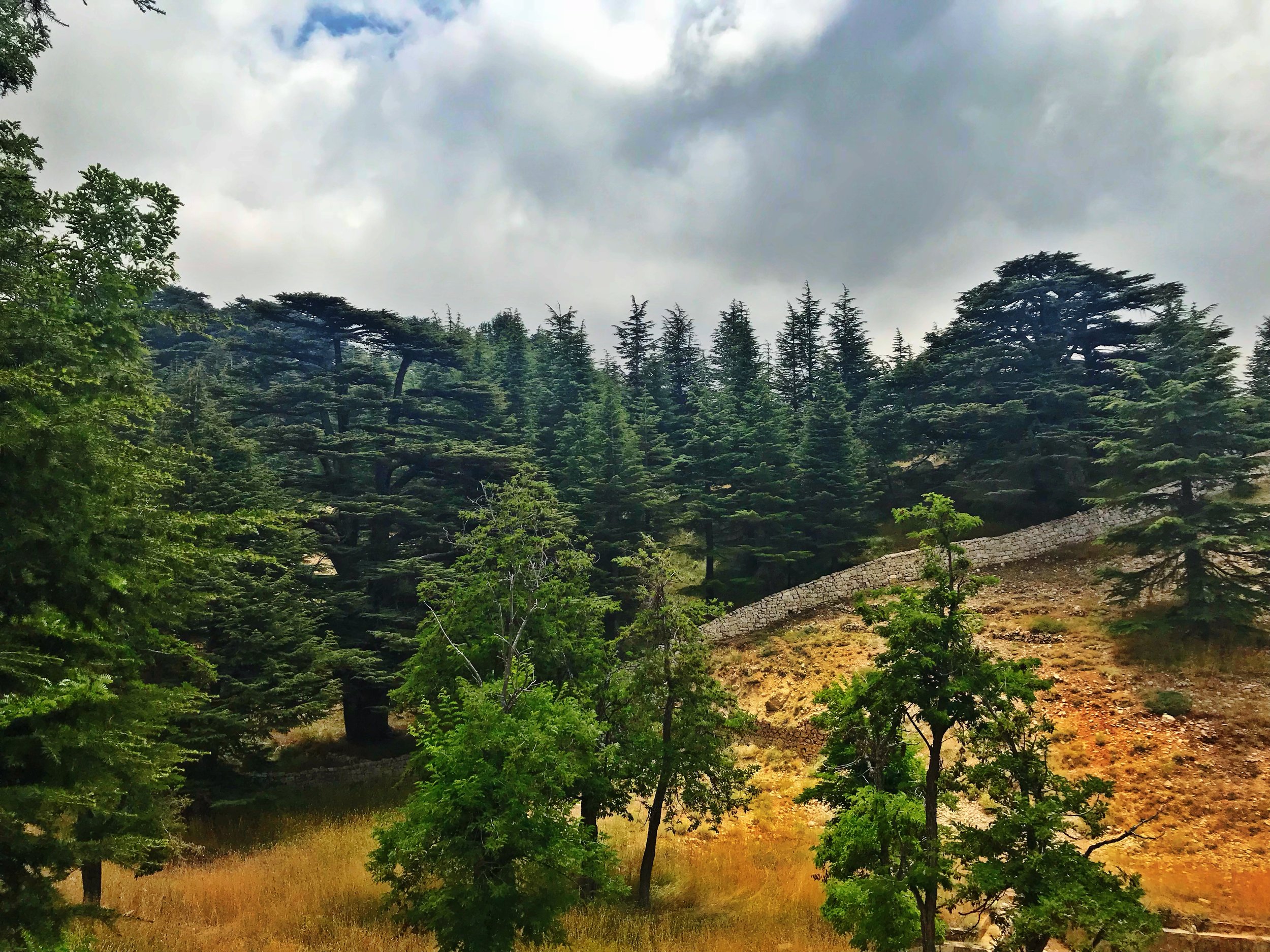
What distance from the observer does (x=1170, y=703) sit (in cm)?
1788

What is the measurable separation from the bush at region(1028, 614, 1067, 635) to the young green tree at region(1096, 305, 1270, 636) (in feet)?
7.00

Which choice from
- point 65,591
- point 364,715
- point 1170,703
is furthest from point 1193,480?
point 364,715

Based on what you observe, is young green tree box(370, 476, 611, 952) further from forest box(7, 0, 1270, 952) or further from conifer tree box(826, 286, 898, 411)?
conifer tree box(826, 286, 898, 411)

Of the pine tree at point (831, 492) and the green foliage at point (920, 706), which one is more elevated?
the pine tree at point (831, 492)

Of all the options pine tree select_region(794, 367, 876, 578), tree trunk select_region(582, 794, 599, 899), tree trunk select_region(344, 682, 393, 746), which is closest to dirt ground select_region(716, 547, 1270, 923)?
pine tree select_region(794, 367, 876, 578)

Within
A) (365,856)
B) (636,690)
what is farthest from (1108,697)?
(365,856)

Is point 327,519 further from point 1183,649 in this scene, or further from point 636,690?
point 1183,649

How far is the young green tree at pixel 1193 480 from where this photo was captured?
1992cm

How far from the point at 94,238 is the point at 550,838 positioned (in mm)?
13797

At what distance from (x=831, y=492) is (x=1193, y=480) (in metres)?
15.0

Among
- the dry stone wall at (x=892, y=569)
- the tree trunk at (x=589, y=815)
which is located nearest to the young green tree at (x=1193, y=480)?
the dry stone wall at (x=892, y=569)

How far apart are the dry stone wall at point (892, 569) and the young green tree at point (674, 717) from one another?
667 inches

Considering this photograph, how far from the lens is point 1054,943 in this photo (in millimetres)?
11062

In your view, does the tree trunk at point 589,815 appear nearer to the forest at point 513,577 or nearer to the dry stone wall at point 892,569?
the forest at point 513,577
